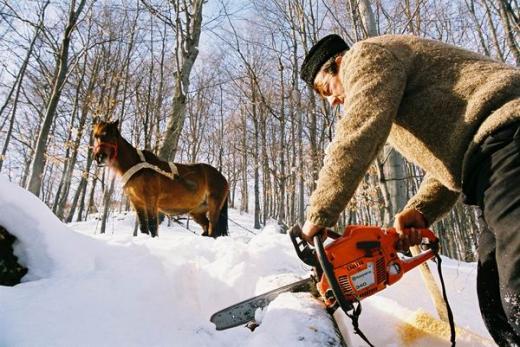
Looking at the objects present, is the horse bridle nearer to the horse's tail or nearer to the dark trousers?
the horse's tail

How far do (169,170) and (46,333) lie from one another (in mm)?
4780

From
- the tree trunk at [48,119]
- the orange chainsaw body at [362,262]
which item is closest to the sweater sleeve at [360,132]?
the orange chainsaw body at [362,262]

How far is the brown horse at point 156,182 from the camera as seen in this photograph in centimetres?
569

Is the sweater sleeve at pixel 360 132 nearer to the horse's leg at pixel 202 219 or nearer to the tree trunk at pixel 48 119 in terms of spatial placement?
the horse's leg at pixel 202 219

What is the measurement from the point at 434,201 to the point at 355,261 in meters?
0.73

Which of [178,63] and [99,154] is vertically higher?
[178,63]

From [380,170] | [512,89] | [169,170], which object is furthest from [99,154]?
[512,89]

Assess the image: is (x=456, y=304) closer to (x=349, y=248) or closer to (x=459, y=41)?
(x=349, y=248)

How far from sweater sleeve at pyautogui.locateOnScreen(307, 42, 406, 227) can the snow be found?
610mm

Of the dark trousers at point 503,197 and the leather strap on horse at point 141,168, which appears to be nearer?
the dark trousers at point 503,197

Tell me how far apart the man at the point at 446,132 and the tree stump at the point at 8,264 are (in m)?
1.99

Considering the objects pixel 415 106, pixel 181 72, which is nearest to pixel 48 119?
pixel 181 72

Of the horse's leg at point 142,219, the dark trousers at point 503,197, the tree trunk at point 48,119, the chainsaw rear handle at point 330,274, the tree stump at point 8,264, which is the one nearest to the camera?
the dark trousers at point 503,197

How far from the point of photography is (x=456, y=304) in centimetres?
269
